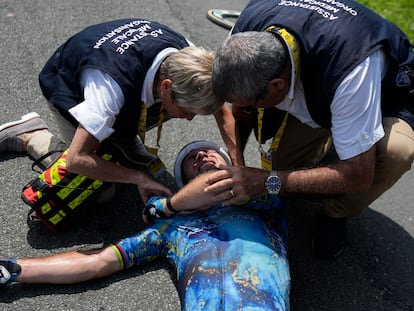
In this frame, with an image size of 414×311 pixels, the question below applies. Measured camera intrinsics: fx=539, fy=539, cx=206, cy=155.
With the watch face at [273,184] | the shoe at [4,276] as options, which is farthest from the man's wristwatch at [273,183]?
the shoe at [4,276]

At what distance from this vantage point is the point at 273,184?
2926 millimetres

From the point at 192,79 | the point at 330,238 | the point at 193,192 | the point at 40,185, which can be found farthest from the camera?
the point at 330,238

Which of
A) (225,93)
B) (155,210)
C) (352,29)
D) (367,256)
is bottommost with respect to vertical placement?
(367,256)

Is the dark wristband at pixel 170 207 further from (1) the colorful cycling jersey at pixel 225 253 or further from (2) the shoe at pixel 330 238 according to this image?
(2) the shoe at pixel 330 238

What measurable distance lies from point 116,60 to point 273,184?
1.10 m

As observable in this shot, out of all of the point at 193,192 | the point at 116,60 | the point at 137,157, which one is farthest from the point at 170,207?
the point at 116,60

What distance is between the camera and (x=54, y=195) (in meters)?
3.23

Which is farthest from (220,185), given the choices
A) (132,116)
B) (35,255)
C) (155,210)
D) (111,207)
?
(35,255)

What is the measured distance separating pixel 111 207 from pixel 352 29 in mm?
1883

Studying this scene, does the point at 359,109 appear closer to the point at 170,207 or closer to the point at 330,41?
the point at 330,41

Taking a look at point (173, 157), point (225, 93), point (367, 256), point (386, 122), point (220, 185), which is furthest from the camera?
point (173, 157)

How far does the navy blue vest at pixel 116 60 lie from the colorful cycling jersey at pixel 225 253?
2.25 ft

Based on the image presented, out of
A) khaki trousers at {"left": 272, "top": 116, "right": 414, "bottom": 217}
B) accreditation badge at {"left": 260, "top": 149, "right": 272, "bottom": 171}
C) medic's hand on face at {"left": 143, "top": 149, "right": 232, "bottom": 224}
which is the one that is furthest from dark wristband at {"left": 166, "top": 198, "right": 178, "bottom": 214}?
khaki trousers at {"left": 272, "top": 116, "right": 414, "bottom": 217}

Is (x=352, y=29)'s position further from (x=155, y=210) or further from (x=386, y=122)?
(x=155, y=210)
